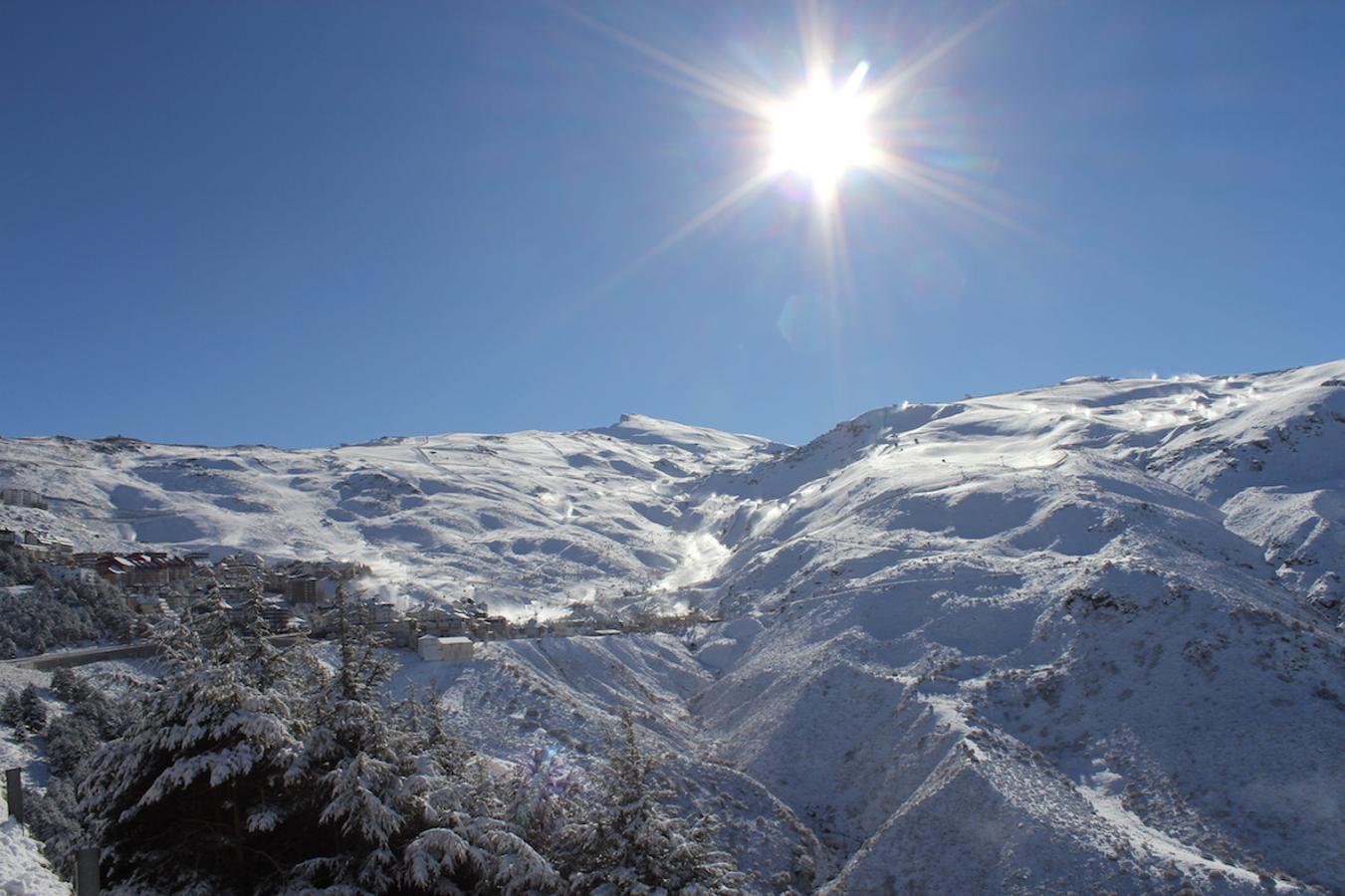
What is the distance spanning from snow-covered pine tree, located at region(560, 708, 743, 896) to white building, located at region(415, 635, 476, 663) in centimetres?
2544

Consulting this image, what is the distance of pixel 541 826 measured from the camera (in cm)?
2114

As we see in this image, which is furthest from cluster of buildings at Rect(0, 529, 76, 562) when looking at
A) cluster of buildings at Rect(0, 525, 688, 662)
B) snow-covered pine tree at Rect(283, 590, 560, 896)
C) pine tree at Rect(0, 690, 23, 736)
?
snow-covered pine tree at Rect(283, 590, 560, 896)

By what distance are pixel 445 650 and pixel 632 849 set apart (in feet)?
89.0

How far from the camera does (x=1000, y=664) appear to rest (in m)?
39.4

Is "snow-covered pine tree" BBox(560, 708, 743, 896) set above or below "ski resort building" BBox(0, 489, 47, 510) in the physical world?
below

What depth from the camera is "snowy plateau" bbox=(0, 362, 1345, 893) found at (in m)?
28.0

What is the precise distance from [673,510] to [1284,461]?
86.9 metres

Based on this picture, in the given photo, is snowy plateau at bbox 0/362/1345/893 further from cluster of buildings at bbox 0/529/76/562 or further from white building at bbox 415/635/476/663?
cluster of buildings at bbox 0/529/76/562

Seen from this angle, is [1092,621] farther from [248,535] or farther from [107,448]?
[107,448]

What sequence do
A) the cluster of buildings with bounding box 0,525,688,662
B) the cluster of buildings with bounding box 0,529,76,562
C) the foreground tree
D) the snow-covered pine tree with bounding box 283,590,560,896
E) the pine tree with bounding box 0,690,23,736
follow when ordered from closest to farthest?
the foreground tree
the snow-covered pine tree with bounding box 283,590,560,896
the pine tree with bounding box 0,690,23,736
the cluster of buildings with bounding box 0,525,688,662
the cluster of buildings with bounding box 0,529,76,562

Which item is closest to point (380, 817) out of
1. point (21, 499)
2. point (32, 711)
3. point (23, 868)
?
point (23, 868)

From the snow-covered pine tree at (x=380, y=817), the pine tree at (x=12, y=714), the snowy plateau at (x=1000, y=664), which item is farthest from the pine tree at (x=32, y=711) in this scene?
the snow-covered pine tree at (x=380, y=817)

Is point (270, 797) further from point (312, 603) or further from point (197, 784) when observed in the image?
point (312, 603)

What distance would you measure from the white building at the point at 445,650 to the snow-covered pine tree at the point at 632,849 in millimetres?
25441
